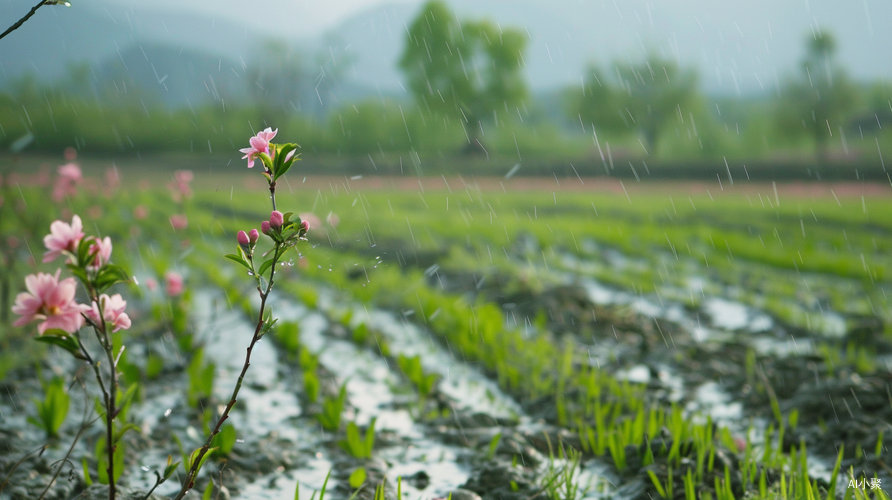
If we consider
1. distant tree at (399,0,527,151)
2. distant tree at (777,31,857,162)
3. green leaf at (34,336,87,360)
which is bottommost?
distant tree at (777,31,857,162)

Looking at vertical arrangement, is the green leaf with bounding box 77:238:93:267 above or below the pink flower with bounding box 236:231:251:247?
above

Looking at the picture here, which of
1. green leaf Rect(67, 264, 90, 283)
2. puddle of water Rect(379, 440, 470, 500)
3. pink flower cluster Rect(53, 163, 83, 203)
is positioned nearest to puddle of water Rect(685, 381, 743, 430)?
puddle of water Rect(379, 440, 470, 500)

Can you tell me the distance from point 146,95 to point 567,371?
39.7 meters

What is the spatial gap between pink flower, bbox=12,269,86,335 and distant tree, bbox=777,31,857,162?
114 ft

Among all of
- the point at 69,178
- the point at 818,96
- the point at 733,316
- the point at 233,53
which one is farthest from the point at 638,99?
the point at 233,53

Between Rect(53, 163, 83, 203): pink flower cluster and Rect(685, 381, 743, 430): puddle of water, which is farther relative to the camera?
Rect(53, 163, 83, 203): pink flower cluster

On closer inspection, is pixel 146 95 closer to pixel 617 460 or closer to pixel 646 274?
pixel 646 274

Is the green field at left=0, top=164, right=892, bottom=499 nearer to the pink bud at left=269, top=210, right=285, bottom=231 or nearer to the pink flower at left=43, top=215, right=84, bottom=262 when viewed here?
the pink flower at left=43, top=215, right=84, bottom=262

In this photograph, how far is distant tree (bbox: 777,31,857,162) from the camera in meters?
29.9

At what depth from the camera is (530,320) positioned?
459cm

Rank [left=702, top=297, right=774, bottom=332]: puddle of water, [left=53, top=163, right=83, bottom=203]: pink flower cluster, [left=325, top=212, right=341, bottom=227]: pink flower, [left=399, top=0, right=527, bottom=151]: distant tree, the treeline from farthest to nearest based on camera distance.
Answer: [left=399, top=0, right=527, bottom=151]: distant tree, the treeline, [left=702, top=297, right=774, bottom=332]: puddle of water, [left=53, top=163, right=83, bottom=203]: pink flower cluster, [left=325, top=212, right=341, bottom=227]: pink flower

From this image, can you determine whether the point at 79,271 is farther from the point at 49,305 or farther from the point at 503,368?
the point at 503,368

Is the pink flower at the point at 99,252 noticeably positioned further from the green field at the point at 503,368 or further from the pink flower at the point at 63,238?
the green field at the point at 503,368

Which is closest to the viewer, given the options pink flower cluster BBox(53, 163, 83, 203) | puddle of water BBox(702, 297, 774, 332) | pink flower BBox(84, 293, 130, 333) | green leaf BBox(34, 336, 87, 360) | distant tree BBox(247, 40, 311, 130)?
green leaf BBox(34, 336, 87, 360)
